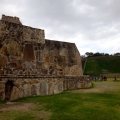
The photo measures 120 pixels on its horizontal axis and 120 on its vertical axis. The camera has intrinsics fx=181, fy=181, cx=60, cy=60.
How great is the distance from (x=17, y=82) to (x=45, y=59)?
1639 millimetres

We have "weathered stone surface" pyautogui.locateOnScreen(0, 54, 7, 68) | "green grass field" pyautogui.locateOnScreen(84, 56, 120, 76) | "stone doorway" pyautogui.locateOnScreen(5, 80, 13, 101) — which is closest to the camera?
"stone doorway" pyautogui.locateOnScreen(5, 80, 13, 101)

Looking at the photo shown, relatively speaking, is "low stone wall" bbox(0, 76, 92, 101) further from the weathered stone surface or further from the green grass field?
the green grass field

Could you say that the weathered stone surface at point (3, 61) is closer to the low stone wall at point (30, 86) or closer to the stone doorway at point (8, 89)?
the low stone wall at point (30, 86)

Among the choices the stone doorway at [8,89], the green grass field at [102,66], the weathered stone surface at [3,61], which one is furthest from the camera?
the green grass field at [102,66]

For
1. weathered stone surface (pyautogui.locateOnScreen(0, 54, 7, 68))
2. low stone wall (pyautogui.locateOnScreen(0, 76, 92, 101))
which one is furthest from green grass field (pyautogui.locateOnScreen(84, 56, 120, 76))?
weathered stone surface (pyautogui.locateOnScreen(0, 54, 7, 68))

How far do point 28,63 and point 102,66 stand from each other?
4315 centimetres

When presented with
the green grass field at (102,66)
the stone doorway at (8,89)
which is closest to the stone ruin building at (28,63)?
the stone doorway at (8,89)

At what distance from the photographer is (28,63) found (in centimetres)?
691

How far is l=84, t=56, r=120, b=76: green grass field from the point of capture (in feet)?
144

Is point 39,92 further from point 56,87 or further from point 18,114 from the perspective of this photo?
point 18,114

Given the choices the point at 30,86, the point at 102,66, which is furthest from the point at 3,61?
the point at 102,66

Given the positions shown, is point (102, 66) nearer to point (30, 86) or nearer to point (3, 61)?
point (30, 86)

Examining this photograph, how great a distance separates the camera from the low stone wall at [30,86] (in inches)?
242

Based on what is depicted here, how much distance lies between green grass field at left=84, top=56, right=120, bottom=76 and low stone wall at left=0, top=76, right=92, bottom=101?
35.3m
